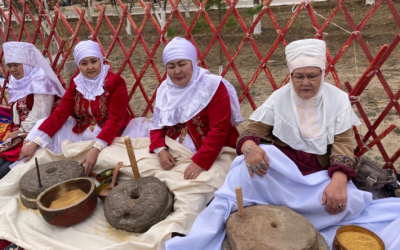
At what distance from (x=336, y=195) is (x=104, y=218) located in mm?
1409

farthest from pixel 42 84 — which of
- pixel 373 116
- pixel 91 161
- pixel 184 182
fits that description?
pixel 373 116

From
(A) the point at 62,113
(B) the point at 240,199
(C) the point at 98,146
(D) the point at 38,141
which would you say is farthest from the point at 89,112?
(B) the point at 240,199

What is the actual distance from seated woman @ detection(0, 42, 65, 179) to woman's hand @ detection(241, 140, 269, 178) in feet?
6.45

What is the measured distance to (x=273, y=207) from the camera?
5.36ft

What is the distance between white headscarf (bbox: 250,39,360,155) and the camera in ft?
5.53

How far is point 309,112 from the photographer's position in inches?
71.9

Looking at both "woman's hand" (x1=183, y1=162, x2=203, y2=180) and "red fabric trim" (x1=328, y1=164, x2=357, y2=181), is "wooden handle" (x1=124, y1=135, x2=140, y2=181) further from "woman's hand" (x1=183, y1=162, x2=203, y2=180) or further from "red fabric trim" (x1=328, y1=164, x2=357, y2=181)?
"red fabric trim" (x1=328, y1=164, x2=357, y2=181)

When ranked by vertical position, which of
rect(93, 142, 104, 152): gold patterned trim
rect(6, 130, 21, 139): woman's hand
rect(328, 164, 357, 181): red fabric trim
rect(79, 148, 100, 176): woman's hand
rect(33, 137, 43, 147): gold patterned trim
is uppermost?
rect(328, 164, 357, 181): red fabric trim

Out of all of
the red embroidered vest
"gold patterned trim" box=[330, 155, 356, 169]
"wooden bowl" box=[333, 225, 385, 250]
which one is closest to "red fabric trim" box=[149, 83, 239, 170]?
the red embroidered vest

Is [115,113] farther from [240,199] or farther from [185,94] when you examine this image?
[240,199]

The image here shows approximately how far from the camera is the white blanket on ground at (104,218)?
1810 millimetres

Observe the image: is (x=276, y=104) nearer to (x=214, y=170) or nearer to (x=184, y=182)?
(x=214, y=170)

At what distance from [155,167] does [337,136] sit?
1.20 m

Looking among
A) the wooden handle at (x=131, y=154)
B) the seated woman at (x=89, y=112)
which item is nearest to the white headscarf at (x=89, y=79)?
the seated woman at (x=89, y=112)
